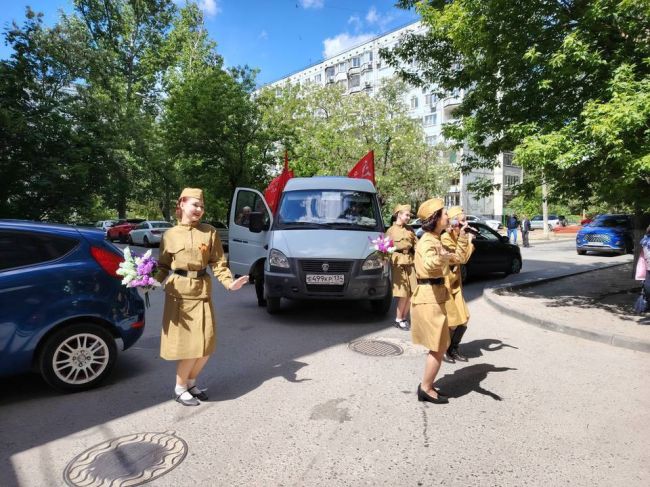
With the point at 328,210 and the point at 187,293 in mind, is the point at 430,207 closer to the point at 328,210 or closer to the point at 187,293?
the point at 187,293

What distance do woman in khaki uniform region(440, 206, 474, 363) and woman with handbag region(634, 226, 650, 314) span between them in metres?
3.57

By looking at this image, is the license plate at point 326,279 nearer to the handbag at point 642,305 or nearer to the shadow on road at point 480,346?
the shadow on road at point 480,346

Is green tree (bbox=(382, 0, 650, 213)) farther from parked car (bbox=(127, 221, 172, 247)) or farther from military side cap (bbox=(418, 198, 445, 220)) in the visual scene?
parked car (bbox=(127, 221, 172, 247))

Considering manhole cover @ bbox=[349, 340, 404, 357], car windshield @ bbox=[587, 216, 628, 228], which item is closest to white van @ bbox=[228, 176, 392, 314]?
manhole cover @ bbox=[349, 340, 404, 357]

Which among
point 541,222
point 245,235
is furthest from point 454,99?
point 541,222

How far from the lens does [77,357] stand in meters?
4.30

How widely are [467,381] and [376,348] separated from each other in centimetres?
134

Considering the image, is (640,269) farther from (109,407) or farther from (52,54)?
(52,54)

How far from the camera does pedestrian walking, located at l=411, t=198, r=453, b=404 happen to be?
3898 mm

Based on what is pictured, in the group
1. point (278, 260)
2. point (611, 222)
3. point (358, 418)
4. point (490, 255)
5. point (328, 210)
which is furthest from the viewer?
point (611, 222)

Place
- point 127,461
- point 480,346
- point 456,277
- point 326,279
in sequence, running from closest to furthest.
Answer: point 127,461 < point 456,277 < point 480,346 < point 326,279

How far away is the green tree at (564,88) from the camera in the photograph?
592 centimetres

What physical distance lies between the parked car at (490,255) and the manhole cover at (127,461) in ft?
30.9

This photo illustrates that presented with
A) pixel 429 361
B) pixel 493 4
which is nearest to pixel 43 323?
pixel 429 361
